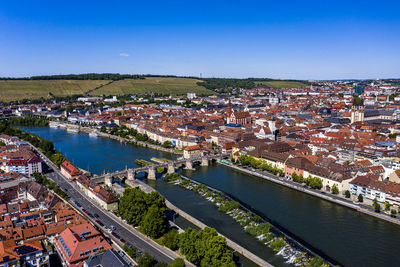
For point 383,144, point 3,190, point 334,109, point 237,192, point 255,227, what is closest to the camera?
point 255,227

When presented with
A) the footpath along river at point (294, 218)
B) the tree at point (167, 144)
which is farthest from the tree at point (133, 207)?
the tree at point (167, 144)

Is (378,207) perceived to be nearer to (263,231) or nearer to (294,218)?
(294,218)

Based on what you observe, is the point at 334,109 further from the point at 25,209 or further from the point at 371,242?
the point at 25,209

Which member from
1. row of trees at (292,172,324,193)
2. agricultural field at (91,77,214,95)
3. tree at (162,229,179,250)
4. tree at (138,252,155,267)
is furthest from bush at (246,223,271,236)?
agricultural field at (91,77,214,95)

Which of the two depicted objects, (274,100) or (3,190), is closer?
(3,190)

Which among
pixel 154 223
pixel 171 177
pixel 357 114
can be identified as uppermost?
pixel 357 114

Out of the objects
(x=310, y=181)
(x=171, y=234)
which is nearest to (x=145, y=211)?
(x=171, y=234)

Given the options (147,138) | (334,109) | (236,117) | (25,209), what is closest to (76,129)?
(147,138)

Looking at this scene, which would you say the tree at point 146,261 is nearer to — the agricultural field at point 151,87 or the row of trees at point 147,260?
the row of trees at point 147,260
